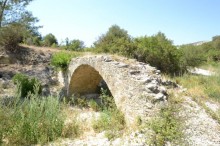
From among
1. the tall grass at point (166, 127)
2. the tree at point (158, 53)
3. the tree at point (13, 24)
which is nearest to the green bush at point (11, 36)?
the tree at point (13, 24)

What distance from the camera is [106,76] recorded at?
10539 mm

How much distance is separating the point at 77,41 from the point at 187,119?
2304 cm

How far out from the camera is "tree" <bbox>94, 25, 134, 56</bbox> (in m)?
20.4

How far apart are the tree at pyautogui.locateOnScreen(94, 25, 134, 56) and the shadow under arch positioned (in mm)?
4051

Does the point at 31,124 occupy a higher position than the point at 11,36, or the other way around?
the point at 11,36

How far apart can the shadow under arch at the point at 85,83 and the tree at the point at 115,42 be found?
13.3 feet

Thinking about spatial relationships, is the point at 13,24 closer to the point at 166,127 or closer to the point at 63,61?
the point at 63,61

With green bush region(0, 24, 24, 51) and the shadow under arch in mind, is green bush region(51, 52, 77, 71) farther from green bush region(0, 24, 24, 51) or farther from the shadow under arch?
green bush region(0, 24, 24, 51)

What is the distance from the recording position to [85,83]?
641 inches

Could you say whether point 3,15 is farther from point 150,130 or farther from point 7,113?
point 150,130

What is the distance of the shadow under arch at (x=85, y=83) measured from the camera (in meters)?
15.3

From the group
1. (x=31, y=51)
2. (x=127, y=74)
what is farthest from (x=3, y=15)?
(x=127, y=74)

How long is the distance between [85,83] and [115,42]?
19.5 feet

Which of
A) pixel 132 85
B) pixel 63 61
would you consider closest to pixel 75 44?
pixel 63 61
